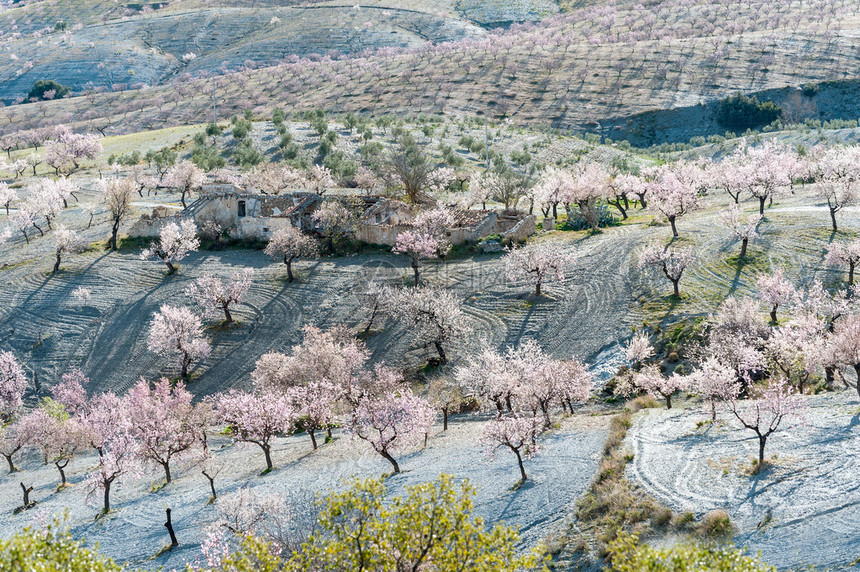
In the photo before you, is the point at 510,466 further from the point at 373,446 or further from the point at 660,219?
the point at 660,219

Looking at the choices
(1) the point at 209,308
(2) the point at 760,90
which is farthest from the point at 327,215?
(2) the point at 760,90

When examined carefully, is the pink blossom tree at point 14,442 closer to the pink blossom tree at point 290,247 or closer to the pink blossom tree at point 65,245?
the pink blossom tree at point 290,247

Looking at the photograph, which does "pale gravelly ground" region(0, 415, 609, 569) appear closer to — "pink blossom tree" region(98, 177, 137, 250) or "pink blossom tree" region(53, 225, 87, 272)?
"pink blossom tree" region(53, 225, 87, 272)

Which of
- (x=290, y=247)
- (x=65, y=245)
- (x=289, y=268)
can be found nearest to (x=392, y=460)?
(x=289, y=268)

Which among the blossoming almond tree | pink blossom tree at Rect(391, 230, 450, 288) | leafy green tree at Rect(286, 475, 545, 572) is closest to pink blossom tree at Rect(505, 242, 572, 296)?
pink blossom tree at Rect(391, 230, 450, 288)

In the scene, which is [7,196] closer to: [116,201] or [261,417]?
[116,201]

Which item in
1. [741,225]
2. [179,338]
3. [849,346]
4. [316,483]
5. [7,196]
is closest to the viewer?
[849,346]

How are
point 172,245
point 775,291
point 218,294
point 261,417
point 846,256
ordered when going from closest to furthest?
1. point 261,417
2. point 775,291
3. point 846,256
4. point 218,294
5. point 172,245

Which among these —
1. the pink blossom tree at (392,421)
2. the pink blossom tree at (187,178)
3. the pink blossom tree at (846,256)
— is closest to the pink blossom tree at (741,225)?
the pink blossom tree at (846,256)
